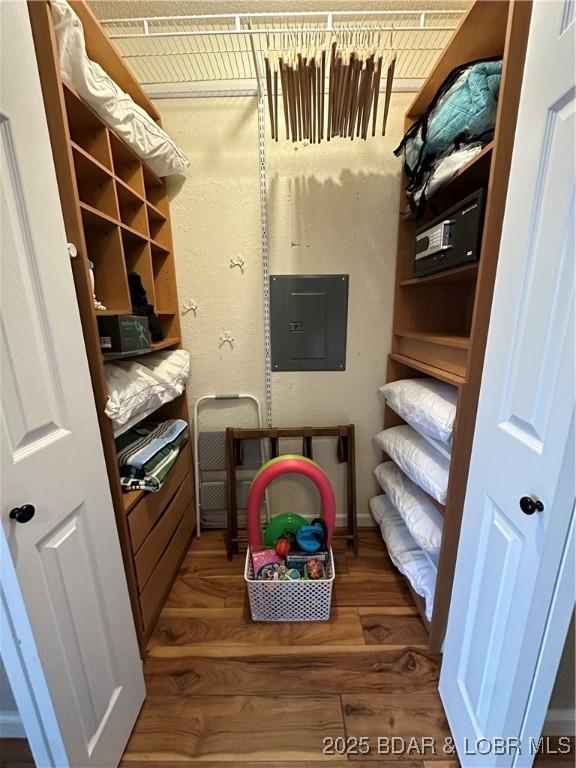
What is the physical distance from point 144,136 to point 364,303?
120 centimetres

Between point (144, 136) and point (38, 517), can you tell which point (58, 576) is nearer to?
point (38, 517)

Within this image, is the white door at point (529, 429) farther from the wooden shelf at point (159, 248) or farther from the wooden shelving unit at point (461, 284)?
the wooden shelf at point (159, 248)

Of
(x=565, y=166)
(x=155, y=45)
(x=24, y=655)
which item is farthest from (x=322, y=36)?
(x=24, y=655)

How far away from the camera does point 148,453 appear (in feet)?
4.06

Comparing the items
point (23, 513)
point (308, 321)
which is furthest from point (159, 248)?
point (23, 513)

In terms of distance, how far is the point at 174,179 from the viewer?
1564 mm

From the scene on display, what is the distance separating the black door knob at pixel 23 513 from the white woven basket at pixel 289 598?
94 cm

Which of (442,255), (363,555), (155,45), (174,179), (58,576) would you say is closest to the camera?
(58,576)

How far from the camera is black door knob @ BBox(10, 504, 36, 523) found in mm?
607

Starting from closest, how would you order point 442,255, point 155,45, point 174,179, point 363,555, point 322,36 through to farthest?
point 442,255
point 322,36
point 155,45
point 174,179
point 363,555

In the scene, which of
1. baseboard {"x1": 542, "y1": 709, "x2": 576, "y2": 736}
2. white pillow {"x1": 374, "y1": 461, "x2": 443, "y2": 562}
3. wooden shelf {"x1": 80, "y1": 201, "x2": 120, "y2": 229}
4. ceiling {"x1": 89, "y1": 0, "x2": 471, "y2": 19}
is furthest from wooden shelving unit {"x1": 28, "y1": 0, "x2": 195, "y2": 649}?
baseboard {"x1": 542, "y1": 709, "x2": 576, "y2": 736}

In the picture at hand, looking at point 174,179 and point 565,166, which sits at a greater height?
point 174,179

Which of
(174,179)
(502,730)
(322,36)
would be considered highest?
(322,36)

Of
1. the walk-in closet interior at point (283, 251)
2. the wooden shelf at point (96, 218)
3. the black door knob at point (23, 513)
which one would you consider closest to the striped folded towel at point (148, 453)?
the walk-in closet interior at point (283, 251)
